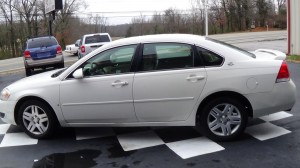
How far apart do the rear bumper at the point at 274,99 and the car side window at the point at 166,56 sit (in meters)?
0.98

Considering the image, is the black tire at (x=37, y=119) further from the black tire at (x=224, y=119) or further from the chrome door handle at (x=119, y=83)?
the black tire at (x=224, y=119)

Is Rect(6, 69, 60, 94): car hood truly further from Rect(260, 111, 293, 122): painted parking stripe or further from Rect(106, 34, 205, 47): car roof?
Rect(260, 111, 293, 122): painted parking stripe

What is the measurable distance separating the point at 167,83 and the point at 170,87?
68 mm

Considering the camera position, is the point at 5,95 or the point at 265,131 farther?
the point at 5,95

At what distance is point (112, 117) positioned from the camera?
5.43 meters

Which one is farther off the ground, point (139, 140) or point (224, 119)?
point (224, 119)

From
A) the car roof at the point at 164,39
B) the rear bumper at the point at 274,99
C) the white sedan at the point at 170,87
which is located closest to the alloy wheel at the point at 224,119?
the white sedan at the point at 170,87

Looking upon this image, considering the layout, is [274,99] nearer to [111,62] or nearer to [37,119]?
[111,62]

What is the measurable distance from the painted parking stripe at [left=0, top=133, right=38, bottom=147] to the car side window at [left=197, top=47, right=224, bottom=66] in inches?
109

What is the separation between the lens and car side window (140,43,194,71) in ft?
17.2

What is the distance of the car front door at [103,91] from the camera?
5.30 m

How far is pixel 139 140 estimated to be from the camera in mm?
5523

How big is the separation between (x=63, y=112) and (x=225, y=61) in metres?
2.43

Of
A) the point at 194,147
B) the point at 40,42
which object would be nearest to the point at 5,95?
the point at 194,147
